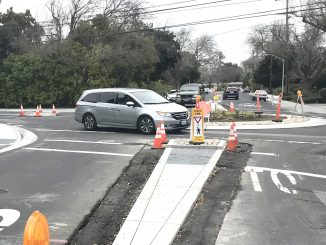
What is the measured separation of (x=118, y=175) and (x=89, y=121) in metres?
8.96

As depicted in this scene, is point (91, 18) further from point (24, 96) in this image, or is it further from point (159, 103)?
point (159, 103)

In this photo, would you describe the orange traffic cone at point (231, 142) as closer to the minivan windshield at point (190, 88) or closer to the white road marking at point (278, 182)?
the white road marking at point (278, 182)

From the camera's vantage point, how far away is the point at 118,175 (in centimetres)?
932

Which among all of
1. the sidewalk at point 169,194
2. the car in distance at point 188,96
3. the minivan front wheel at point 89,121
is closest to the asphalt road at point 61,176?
the sidewalk at point 169,194

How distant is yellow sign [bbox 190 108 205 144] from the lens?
38.4 ft

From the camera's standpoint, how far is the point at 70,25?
49.1 m

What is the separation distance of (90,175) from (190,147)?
10.3 feet

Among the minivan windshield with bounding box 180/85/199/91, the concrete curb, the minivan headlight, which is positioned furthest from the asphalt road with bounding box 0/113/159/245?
the minivan windshield with bounding box 180/85/199/91

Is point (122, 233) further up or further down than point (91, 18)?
further down

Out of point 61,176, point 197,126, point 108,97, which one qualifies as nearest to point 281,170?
point 197,126

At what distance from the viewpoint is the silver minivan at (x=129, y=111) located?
52.9 feet

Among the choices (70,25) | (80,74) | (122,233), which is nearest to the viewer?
(122,233)

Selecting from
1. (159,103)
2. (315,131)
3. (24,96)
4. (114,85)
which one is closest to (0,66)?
(24,96)

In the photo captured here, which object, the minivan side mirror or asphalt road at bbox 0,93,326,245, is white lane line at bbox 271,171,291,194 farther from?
the minivan side mirror
